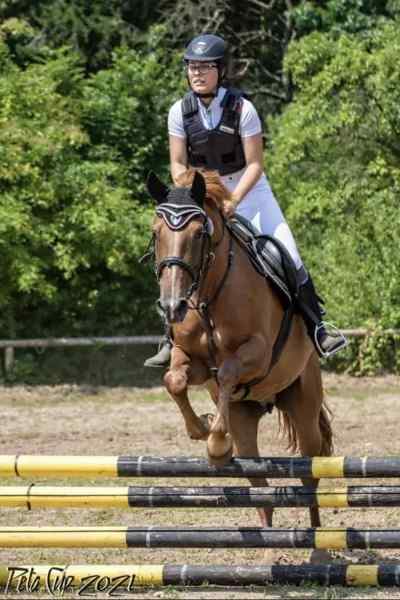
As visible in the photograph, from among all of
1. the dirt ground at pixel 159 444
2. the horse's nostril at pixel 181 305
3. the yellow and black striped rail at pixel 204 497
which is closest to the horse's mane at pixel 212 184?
the horse's nostril at pixel 181 305

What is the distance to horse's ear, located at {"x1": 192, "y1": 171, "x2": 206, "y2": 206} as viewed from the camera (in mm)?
5961

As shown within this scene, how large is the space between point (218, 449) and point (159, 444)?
5026mm

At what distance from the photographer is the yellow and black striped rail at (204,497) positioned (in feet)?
19.8

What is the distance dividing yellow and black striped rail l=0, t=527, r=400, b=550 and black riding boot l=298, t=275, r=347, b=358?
1.42 metres

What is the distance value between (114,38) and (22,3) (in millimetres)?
1640

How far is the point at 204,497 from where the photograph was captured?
19.9 ft

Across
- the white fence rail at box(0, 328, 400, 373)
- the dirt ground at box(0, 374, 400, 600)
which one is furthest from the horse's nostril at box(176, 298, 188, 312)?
the white fence rail at box(0, 328, 400, 373)

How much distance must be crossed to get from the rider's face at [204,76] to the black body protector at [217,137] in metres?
0.10

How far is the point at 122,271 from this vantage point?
14.8 m

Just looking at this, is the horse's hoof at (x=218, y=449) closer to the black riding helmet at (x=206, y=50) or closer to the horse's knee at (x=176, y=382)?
the horse's knee at (x=176, y=382)

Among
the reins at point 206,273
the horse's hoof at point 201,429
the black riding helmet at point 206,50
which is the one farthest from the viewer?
the black riding helmet at point 206,50

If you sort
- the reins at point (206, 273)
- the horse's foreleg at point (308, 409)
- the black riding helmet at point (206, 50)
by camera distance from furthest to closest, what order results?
the horse's foreleg at point (308, 409) < the black riding helmet at point (206, 50) < the reins at point (206, 273)

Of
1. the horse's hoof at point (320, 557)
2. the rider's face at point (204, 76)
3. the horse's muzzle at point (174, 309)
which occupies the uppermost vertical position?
the rider's face at point (204, 76)

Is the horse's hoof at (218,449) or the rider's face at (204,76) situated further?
the rider's face at (204,76)
